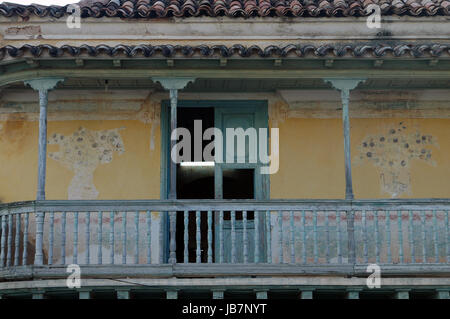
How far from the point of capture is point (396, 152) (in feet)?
41.1

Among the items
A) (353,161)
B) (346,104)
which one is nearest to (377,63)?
(346,104)

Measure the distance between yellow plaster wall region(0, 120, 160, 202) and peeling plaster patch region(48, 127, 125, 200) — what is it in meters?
0.06

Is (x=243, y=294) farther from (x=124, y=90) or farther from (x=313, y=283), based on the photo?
(x=124, y=90)

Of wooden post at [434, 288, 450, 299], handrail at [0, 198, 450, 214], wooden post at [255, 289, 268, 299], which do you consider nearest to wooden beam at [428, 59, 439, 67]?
handrail at [0, 198, 450, 214]

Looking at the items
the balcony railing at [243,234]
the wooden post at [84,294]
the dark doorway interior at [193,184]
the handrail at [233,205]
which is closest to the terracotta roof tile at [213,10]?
the dark doorway interior at [193,184]

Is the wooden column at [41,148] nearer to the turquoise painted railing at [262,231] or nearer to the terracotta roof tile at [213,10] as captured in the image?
the turquoise painted railing at [262,231]

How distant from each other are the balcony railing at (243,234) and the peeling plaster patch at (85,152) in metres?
0.59

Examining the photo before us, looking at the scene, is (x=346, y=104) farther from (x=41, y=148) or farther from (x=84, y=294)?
(x=84, y=294)

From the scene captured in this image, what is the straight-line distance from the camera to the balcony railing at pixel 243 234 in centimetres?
1055

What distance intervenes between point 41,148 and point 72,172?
1.49m

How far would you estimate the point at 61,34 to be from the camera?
42.6 ft
